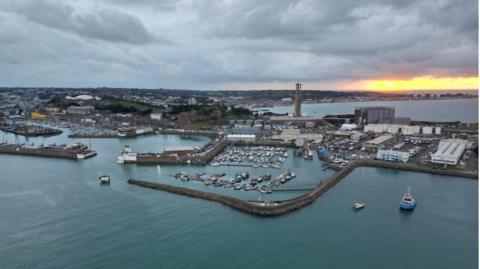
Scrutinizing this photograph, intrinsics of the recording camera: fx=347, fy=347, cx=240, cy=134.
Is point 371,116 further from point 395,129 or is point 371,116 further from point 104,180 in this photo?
point 104,180

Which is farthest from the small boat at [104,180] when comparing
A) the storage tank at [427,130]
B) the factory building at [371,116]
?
the factory building at [371,116]

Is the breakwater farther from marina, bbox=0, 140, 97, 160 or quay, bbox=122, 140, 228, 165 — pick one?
marina, bbox=0, 140, 97, 160

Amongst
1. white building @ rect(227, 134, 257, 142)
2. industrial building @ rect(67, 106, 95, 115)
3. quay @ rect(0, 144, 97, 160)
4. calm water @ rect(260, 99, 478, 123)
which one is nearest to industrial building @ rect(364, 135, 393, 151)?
white building @ rect(227, 134, 257, 142)

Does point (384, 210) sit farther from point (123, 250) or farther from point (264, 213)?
point (123, 250)

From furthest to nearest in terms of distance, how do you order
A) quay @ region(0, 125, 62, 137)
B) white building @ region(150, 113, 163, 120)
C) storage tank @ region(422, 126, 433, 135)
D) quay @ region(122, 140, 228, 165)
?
white building @ region(150, 113, 163, 120) → quay @ region(0, 125, 62, 137) → storage tank @ region(422, 126, 433, 135) → quay @ region(122, 140, 228, 165)

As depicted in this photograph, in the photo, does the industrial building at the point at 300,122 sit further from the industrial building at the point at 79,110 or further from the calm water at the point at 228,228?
the industrial building at the point at 79,110

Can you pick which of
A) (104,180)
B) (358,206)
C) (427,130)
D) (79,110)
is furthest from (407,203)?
(79,110)

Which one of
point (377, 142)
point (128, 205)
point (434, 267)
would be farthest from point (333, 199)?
point (377, 142)
